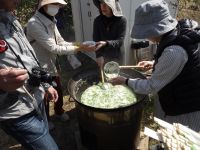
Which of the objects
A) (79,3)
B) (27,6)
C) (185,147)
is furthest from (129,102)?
(27,6)

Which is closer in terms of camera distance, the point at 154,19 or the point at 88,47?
the point at 154,19

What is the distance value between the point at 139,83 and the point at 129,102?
2.94 ft

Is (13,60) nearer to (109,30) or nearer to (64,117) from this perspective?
(109,30)

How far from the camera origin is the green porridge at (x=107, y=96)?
441 centimetres

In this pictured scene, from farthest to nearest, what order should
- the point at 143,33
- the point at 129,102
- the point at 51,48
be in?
the point at 51,48, the point at 129,102, the point at 143,33

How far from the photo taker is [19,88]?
3219 millimetres

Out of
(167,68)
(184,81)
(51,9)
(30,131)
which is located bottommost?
(30,131)

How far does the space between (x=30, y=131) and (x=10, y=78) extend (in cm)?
88

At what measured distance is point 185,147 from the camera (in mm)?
2615

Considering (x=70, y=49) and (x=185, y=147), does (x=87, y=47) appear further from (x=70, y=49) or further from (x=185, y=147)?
(x=185, y=147)

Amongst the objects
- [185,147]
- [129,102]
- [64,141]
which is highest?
[185,147]

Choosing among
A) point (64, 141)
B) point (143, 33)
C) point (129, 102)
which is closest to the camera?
point (143, 33)

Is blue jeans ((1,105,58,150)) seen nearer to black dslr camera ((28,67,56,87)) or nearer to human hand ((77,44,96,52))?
black dslr camera ((28,67,56,87))

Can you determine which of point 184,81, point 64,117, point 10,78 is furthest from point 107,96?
point 10,78
